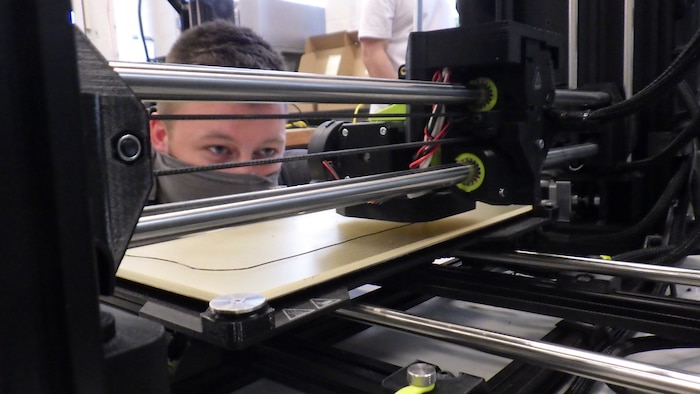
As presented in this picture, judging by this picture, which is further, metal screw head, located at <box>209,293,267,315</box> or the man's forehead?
the man's forehead

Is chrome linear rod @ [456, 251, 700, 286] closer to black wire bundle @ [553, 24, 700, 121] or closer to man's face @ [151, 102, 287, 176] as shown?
black wire bundle @ [553, 24, 700, 121]

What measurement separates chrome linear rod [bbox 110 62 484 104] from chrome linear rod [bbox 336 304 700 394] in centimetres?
21

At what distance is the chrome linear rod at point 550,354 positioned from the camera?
0.39 meters

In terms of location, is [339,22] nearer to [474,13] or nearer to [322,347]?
[474,13]

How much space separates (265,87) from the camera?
478 millimetres

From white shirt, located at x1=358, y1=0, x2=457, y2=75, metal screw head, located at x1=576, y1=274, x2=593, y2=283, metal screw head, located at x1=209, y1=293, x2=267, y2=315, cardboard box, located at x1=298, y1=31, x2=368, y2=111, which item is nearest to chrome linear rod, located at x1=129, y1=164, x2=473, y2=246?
metal screw head, located at x1=209, y1=293, x2=267, y2=315

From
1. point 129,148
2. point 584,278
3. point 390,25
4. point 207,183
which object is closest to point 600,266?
point 584,278

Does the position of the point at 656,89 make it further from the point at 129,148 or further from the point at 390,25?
the point at 390,25

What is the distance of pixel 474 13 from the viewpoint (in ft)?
3.59

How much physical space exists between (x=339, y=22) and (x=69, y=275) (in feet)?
10.8

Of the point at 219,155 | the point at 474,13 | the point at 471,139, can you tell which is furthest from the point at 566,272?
the point at 219,155

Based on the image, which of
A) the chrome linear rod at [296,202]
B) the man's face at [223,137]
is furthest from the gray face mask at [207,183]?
the chrome linear rod at [296,202]

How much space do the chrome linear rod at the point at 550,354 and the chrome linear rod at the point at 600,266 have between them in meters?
0.22

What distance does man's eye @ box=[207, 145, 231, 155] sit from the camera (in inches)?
45.1
